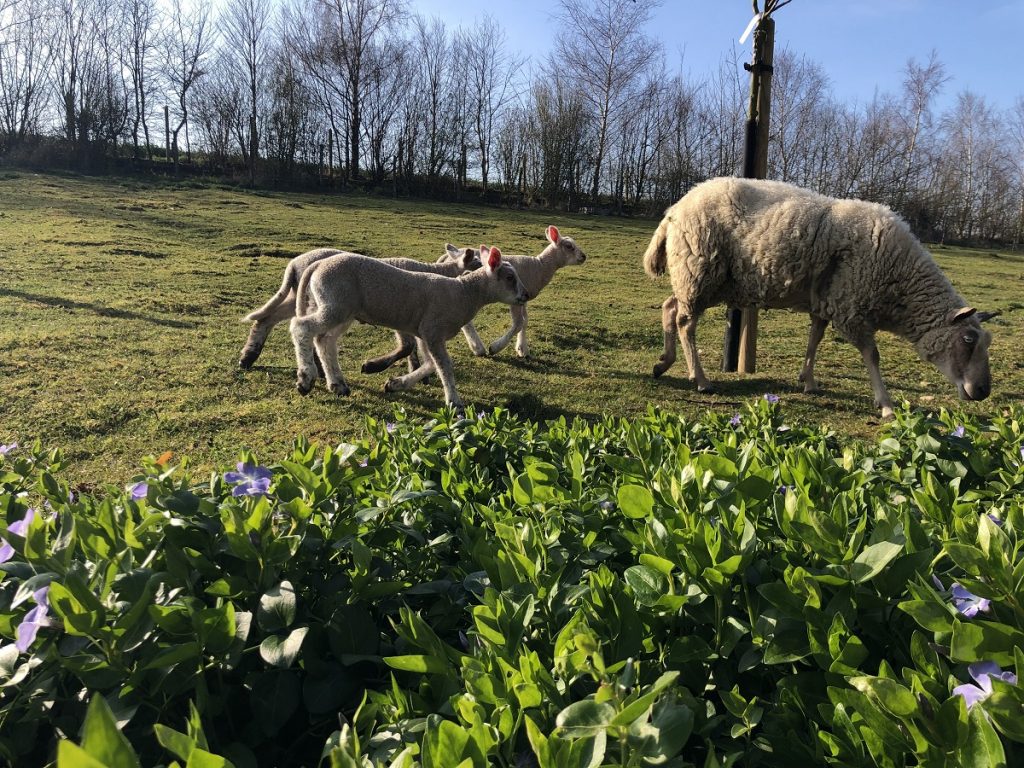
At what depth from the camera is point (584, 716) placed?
0.86 m

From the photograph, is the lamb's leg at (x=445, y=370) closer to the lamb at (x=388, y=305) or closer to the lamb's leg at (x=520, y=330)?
the lamb at (x=388, y=305)

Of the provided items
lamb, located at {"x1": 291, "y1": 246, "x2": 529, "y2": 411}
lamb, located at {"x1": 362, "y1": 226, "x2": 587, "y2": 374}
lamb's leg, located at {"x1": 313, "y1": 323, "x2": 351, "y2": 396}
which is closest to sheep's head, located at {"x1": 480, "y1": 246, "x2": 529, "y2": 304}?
lamb, located at {"x1": 291, "y1": 246, "x2": 529, "y2": 411}

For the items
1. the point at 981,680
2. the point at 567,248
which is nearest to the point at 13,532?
the point at 981,680

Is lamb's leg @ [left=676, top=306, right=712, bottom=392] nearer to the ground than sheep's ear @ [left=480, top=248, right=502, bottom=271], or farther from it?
nearer to the ground

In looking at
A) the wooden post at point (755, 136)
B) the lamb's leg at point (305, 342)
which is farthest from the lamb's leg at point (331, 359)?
the wooden post at point (755, 136)

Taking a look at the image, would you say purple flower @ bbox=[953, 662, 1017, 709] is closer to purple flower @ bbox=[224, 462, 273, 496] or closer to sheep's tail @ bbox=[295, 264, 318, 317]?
purple flower @ bbox=[224, 462, 273, 496]

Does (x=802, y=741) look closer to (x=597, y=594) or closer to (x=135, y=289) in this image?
(x=597, y=594)

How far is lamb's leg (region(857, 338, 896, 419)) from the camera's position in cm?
666

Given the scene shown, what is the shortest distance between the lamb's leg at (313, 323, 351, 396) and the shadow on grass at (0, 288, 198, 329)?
3.89 meters

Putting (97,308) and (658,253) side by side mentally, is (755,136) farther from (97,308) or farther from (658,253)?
(97,308)

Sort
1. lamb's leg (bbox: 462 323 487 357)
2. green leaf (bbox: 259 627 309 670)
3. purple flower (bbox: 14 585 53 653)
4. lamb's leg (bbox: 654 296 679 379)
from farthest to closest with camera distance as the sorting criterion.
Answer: lamb's leg (bbox: 462 323 487 357) → lamb's leg (bbox: 654 296 679 379) → green leaf (bbox: 259 627 309 670) → purple flower (bbox: 14 585 53 653)

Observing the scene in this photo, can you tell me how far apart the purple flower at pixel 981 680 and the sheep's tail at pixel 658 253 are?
7443 mm

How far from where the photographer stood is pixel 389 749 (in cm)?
101

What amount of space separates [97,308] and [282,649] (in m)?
10.7
